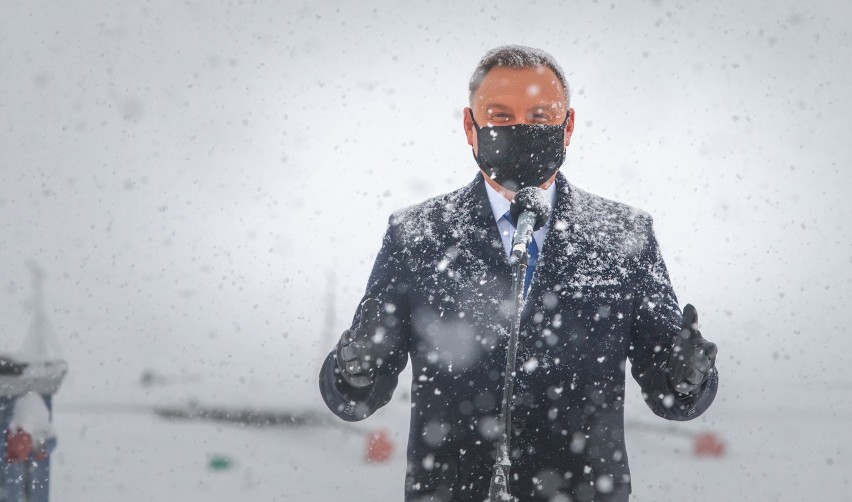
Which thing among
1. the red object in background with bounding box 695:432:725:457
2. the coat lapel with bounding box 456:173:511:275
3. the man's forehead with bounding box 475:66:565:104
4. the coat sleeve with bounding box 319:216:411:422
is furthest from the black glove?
the red object in background with bounding box 695:432:725:457

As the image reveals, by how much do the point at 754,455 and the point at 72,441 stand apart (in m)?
8.21

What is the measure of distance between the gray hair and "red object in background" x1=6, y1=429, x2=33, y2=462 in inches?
110

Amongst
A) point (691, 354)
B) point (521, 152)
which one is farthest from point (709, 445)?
point (691, 354)

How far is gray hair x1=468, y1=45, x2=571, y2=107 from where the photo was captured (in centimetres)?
239

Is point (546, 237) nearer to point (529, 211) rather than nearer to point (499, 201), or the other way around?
point (499, 201)

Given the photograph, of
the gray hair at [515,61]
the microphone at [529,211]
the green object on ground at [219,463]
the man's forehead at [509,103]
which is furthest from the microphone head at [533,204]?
the green object on ground at [219,463]

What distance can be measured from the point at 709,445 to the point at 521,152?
7.56m

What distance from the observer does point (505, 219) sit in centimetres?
234

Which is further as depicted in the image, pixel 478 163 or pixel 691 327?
pixel 478 163

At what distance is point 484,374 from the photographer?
2.13 meters

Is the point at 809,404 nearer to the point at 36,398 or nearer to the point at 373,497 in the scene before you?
the point at 373,497

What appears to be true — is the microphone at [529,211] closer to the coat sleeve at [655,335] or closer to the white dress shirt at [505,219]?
the white dress shirt at [505,219]

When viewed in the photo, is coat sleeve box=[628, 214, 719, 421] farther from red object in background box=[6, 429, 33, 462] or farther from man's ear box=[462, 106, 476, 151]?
red object in background box=[6, 429, 33, 462]

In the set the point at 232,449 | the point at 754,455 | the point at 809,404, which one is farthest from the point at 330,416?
the point at 809,404
